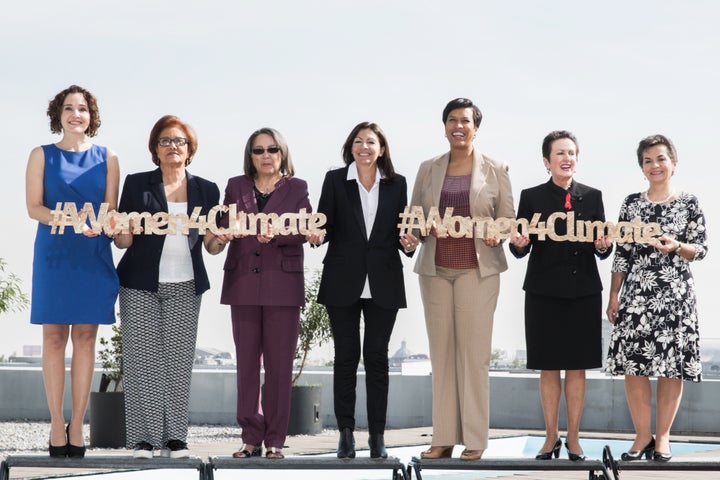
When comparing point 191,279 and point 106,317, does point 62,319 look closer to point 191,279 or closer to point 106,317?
point 106,317

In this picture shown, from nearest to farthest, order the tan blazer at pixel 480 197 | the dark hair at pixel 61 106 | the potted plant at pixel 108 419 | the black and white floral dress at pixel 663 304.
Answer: the dark hair at pixel 61 106
the tan blazer at pixel 480 197
the black and white floral dress at pixel 663 304
the potted plant at pixel 108 419

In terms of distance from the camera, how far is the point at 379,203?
6.19 m

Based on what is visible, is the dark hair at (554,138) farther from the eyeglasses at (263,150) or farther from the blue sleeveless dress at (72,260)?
the blue sleeveless dress at (72,260)

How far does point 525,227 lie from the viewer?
20.3 feet

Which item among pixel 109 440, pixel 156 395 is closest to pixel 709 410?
pixel 109 440

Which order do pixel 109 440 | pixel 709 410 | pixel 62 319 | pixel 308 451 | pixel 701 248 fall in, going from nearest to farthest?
pixel 62 319 → pixel 701 248 → pixel 308 451 → pixel 109 440 → pixel 709 410

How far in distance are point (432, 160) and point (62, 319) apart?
2.47 metres

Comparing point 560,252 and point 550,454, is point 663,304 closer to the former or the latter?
point 560,252

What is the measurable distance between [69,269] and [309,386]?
8205mm

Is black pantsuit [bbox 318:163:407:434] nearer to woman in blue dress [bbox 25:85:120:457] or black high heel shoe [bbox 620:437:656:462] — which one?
woman in blue dress [bbox 25:85:120:457]

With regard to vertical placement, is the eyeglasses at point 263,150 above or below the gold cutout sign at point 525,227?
above

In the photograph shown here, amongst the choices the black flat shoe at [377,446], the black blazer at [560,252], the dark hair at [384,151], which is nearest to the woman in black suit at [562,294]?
the black blazer at [560,252]

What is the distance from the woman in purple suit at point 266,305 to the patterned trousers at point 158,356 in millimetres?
288

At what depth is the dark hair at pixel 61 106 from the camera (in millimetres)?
6133
